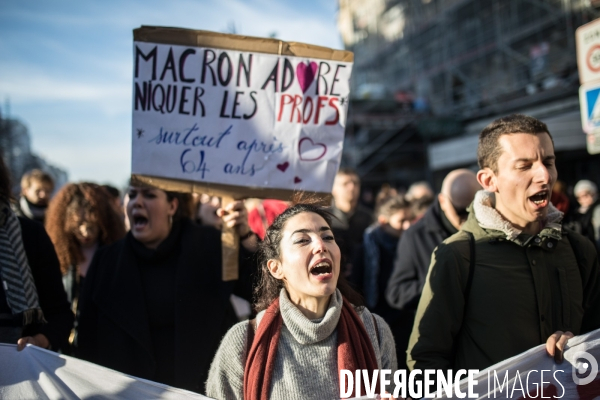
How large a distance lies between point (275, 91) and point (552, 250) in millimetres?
1552

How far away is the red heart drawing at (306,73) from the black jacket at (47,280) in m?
1.49

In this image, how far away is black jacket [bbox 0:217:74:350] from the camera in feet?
7.59

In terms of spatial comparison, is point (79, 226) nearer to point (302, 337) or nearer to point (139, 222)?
point (139, 222)

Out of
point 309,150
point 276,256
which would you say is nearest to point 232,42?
point 309,150

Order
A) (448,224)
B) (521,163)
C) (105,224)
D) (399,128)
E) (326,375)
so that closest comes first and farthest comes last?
(326,375)
(521,163)
(448,224)
(105,224)
(399,128)

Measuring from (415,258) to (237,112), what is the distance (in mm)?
1500

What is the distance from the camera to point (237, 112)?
2.70 meters

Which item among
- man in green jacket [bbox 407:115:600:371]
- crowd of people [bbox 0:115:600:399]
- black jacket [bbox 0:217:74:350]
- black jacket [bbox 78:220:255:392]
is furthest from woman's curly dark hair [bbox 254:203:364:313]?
black jacket [bbox 0:217:74:350]

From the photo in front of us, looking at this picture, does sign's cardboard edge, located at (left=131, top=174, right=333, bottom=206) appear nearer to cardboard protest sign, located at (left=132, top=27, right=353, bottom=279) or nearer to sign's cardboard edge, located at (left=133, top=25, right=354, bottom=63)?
cardboard protest sign, located at (left=132, top=27, right=353, bottom=279)

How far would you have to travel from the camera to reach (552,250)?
208 cm

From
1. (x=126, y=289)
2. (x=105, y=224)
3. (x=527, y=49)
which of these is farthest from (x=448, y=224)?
(x=527, y=49)

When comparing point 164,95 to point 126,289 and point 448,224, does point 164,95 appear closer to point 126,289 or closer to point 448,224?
point 126,289

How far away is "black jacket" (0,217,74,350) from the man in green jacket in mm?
1612

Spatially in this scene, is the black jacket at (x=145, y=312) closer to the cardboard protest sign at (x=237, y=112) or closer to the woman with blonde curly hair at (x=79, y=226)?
the cardboard protest sign at (x=237, y=112)
